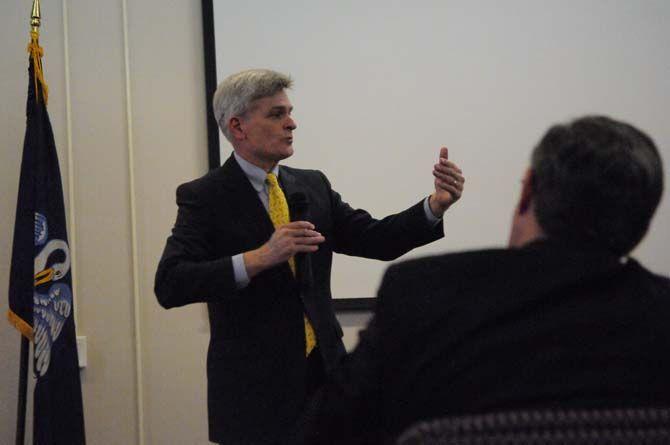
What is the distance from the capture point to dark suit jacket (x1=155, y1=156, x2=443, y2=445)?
2.01 m

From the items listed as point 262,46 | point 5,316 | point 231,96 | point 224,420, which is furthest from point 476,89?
point 5,316

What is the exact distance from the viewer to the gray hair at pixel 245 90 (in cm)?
225

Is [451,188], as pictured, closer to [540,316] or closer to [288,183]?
[288,183]

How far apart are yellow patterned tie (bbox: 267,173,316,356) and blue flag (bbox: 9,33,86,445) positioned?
119 cm

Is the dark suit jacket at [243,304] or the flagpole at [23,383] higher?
the dark suit jacket at [243,304]

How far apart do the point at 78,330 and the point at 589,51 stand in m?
2.63

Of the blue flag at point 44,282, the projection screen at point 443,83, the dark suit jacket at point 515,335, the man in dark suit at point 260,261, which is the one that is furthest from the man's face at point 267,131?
the dark suit jacket at point 515,335

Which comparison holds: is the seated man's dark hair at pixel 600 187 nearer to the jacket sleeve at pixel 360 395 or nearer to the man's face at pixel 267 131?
the jacket sleeve at pixel 360 395

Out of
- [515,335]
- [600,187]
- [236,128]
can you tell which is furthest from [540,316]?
[236,128]

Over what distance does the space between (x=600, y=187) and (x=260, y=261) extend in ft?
3.46

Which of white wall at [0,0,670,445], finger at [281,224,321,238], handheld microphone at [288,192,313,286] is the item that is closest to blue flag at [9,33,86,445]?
white wall at [0,0,670,445]

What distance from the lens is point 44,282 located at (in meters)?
2.90

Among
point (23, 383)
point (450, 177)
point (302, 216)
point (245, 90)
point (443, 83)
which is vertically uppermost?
point (443, 83)

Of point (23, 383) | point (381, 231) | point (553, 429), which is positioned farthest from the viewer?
point (23, 383)
